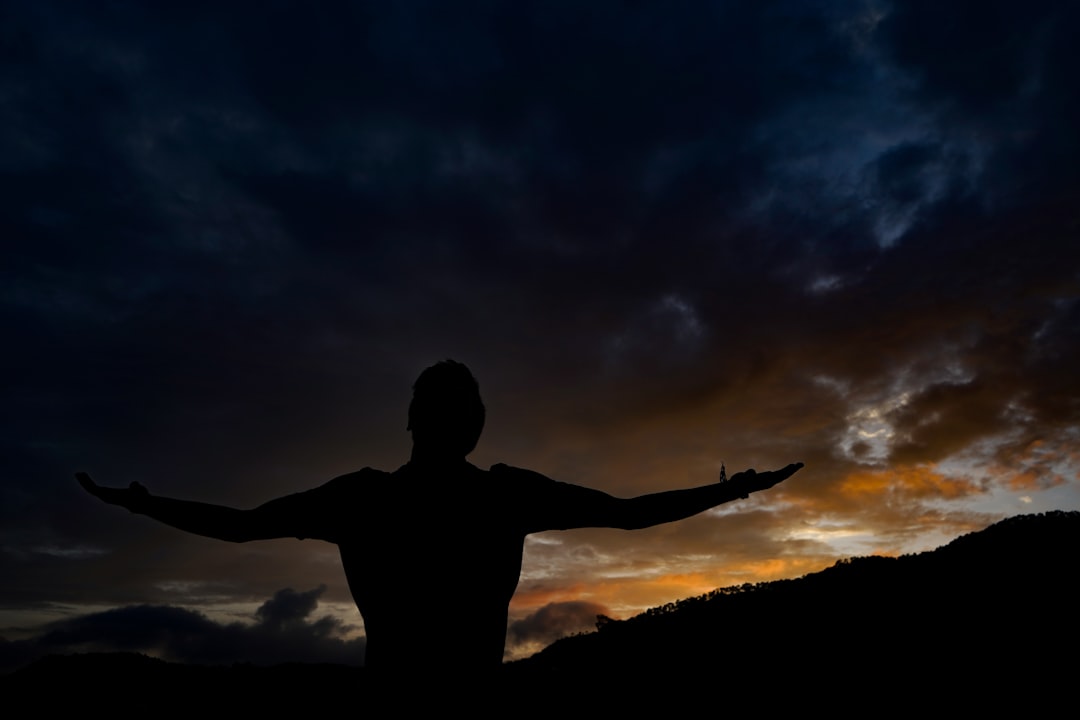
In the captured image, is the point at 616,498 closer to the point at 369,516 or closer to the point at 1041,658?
the point at 369,516

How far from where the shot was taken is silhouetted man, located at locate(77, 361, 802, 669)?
368 cm

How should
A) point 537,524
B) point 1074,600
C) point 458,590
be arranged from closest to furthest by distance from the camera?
point 458,590 → point 537,524 → point 1074,600

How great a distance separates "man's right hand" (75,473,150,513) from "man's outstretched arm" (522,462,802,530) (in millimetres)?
2646

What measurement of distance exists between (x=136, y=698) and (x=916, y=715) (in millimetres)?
24197

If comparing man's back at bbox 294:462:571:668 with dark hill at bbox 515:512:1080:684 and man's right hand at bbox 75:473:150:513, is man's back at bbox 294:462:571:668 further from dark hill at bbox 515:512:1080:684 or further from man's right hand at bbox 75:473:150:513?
dark hill at bbox 515:512:1080:684

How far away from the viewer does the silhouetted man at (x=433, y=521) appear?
3682 millimetres

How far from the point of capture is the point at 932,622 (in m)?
16.6

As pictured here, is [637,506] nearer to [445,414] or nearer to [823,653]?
[445,414]

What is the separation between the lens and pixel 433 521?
385cm

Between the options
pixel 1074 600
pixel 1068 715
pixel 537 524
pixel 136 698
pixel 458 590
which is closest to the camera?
pixel 458 590

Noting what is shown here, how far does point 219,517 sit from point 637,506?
2604 mm

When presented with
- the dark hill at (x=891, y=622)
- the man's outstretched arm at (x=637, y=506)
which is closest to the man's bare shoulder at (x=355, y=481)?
the man's outstretched arm at (x=637, y=506)

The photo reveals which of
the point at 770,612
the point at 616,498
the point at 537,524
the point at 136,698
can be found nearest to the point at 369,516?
the point at 537,524

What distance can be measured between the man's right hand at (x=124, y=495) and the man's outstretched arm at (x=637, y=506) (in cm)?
265
